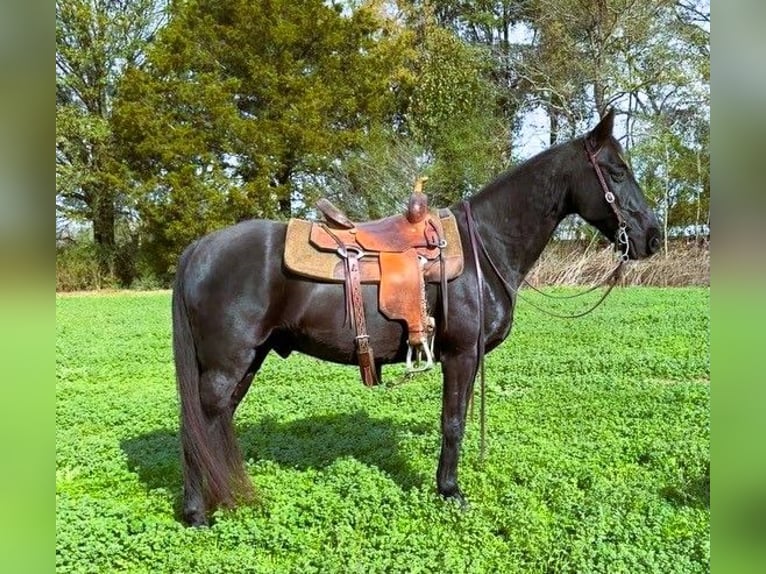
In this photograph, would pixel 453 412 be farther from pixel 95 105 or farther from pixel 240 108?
pixel 95 105

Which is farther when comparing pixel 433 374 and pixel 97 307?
pixel 97 307

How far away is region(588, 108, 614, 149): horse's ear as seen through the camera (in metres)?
3.32

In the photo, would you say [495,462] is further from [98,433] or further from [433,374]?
[98,433]

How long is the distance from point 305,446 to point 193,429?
151 cm

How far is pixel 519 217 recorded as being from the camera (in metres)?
3.63

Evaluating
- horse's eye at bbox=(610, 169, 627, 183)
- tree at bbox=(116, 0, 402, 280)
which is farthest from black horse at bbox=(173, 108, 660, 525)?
tree at bbox=(116, 0, 402, 280)

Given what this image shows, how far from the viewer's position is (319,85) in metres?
23.7

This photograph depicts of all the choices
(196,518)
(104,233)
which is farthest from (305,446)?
(104,233)

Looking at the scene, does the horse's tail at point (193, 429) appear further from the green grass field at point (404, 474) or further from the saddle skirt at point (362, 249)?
the saddle skirt at point (362, 249)

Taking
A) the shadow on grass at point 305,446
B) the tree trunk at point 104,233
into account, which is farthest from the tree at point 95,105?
the shadow on grass at point 305,446
